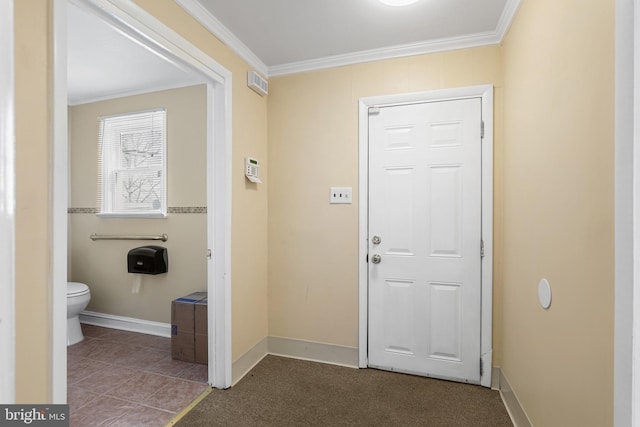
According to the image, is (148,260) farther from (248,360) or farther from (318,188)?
(318,188)

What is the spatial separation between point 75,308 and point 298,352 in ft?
6.83

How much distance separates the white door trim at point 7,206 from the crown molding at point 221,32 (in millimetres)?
975

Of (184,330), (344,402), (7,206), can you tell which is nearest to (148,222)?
(184,330)

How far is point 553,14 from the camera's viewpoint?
1.29m

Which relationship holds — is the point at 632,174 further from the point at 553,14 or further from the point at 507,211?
the point at 507,211

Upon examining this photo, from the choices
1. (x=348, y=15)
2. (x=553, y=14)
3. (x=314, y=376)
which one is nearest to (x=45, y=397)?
(x=314, y=376)

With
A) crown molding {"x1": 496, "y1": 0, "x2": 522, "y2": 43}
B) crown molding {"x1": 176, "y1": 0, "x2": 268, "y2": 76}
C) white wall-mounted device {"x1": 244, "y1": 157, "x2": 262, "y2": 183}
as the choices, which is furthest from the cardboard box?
crown molding {"x1": 496, "y1": 0, "x2": 522, "y2": 43}

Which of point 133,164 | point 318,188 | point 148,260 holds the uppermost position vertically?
point 133,164

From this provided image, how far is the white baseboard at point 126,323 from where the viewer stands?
3.03 m

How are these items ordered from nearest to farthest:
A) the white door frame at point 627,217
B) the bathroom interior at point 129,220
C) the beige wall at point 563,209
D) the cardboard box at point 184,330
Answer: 1. the white door frame at point 627,217
2. the beige wall at point 563,209
3. the cardboard box at point 184,330
4. the bathroom interior at point 129,220

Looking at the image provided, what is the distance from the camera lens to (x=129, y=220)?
315 cm

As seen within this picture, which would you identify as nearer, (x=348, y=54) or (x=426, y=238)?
(x=426, y=238)

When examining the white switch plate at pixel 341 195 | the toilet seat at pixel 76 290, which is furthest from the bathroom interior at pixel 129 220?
the white switch plate at pixel 341 195

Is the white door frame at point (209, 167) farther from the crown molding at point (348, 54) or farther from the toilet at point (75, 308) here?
the toilet at point (75, 308)
